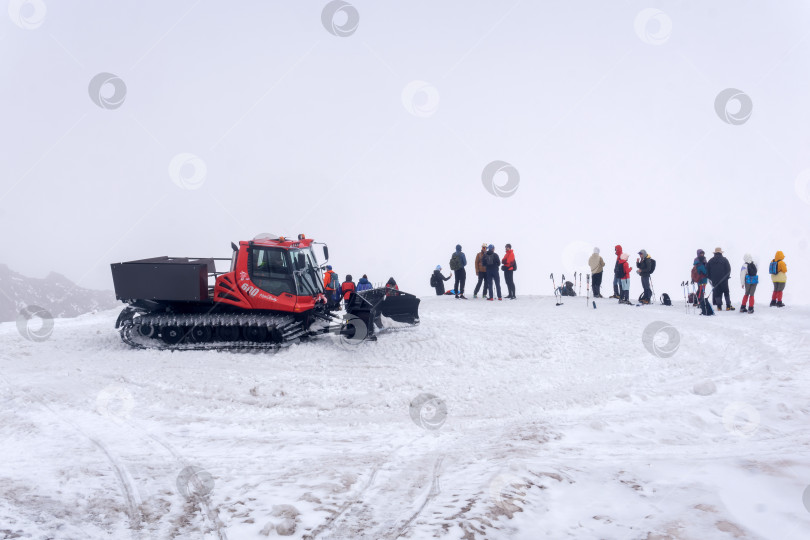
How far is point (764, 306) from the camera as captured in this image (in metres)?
14.6

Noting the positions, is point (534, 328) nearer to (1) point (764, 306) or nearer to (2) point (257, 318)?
(2) point (257, 318)

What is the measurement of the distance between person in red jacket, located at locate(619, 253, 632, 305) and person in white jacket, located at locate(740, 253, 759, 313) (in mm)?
2871

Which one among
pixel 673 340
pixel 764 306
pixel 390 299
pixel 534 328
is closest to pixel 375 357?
pixel 390 299

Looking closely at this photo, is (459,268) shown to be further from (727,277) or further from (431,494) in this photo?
(431,494)

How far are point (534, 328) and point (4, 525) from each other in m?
9.99

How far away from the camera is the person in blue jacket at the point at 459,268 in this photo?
16469 millimetres

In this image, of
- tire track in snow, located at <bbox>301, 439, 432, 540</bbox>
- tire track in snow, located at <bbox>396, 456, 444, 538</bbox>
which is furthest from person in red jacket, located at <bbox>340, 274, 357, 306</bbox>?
tire track in snow, located at <bbox>396, 456, 444, 538</bbox>

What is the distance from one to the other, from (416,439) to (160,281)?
7442 millimetres

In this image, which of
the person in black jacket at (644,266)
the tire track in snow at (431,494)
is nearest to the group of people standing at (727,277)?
the person in black jacket at (644,266)

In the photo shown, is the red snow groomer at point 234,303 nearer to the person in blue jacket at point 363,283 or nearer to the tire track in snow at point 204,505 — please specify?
the person in blue jacket at point 363,283

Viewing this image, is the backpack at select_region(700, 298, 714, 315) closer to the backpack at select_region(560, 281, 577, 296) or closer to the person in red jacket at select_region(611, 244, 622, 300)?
the person in red jacket at select_region(611, 244, 622, 300)

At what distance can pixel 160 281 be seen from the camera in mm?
10734

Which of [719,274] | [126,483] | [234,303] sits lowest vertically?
[126,483]

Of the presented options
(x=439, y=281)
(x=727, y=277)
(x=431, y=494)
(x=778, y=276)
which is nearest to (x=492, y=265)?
(x=439, y=281)
